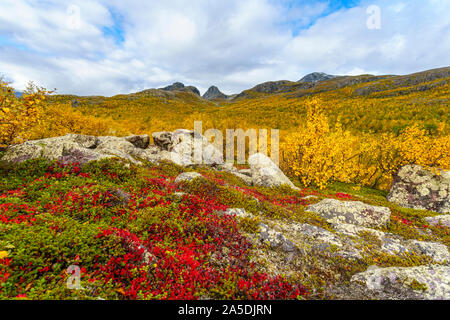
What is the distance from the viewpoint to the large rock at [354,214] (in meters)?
9.52

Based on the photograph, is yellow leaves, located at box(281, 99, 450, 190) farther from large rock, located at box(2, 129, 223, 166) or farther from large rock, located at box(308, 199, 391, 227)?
large rock, located at box(2, 129, 223, 166)

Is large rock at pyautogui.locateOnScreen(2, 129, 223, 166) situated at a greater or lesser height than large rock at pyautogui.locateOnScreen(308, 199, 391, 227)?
greater

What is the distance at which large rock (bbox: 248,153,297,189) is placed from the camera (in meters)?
16.1

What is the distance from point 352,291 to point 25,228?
9.24m

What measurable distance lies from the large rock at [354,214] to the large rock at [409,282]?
4.02m

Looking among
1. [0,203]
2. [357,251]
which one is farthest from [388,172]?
[0,203]

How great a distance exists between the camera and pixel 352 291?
5.06 meters

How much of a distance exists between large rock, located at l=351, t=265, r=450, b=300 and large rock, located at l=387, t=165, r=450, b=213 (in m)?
15.5

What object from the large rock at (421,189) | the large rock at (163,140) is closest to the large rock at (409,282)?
the large rock at (421,189)

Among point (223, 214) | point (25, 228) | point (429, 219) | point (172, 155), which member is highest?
point (172, 155)

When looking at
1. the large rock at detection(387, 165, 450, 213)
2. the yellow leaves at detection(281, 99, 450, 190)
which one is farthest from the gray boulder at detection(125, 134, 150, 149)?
the large rock at detection(387, 165, 450, 213)

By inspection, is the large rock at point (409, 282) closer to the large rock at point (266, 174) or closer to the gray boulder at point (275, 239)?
the gray boulder at point (275, 239)
